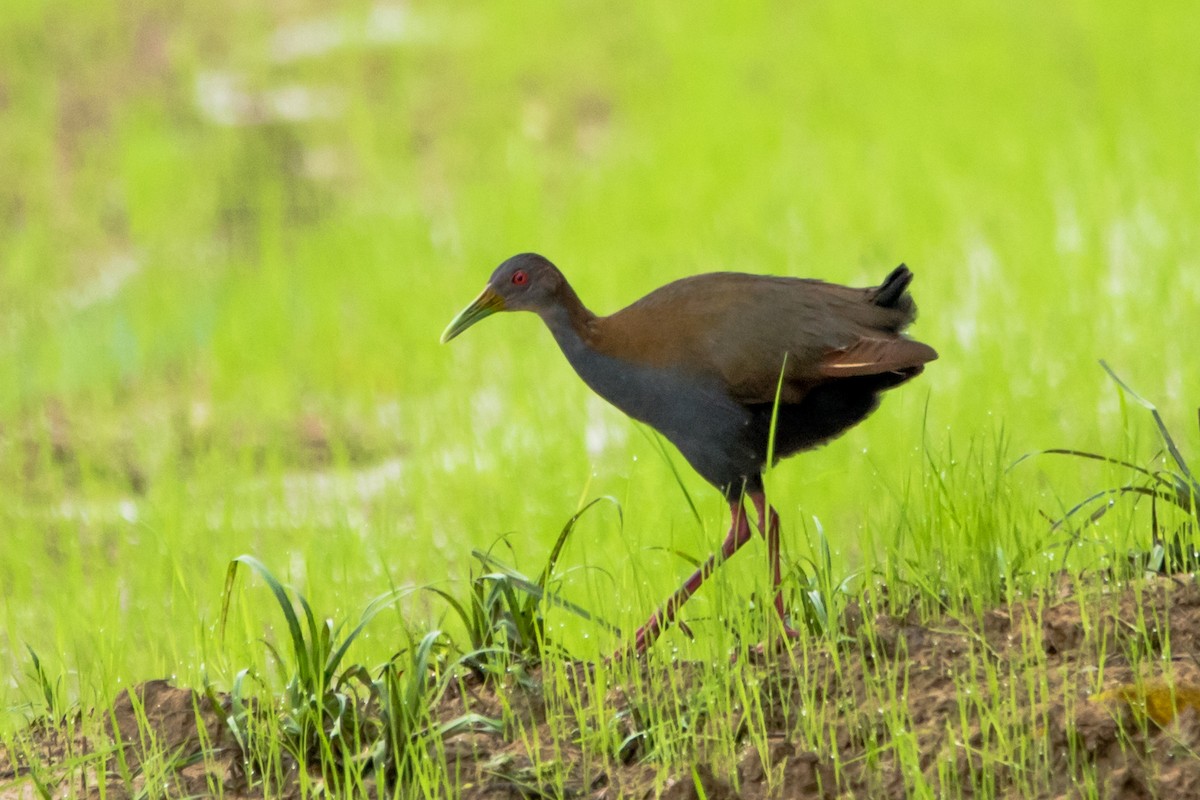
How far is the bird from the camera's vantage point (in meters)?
4.34

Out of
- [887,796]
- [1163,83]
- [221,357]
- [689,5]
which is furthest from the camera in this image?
[689,5]

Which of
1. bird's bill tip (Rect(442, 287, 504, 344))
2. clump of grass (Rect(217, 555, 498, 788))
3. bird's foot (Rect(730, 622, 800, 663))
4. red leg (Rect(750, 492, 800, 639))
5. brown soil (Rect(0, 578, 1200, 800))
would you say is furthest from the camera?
bird's bill tip (Rect(442, 287, 504, 344))

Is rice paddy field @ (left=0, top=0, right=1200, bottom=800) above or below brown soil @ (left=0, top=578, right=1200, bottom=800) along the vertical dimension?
above

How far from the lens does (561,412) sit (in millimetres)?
7102

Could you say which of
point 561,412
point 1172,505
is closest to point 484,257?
point 561,412

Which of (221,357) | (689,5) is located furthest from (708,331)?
(689,5)

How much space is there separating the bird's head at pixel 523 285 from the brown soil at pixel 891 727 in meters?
1.00

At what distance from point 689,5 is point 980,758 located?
34.9 ft

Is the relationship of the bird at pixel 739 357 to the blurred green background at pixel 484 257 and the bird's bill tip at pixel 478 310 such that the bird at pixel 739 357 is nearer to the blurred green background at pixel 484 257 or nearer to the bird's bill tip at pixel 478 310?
the bird's bill tip at pixel 478 310

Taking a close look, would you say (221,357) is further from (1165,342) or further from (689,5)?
(689,5)

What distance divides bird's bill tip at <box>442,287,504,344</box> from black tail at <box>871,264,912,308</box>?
983 mm

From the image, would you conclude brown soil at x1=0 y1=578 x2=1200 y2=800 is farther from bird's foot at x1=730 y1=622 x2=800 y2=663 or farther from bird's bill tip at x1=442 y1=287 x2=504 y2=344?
bird's bill tip at x1=442 y1=287 x2=504 y2=344

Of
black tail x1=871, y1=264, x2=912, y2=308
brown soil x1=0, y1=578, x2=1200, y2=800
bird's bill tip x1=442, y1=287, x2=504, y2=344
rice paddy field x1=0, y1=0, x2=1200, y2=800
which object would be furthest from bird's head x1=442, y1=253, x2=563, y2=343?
brown soil x1=0, y1=578, x2=1200, y2=800

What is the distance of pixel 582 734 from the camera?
3629mm
